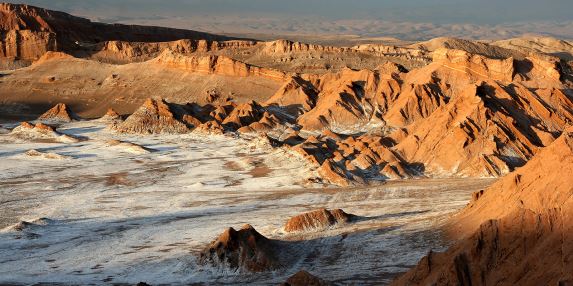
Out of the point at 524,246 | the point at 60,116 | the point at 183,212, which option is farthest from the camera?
the point at 60,116

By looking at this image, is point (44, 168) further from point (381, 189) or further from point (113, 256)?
point (113, 256)

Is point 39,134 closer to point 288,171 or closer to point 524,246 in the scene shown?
point 288,171

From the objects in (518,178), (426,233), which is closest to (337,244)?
(426,233)

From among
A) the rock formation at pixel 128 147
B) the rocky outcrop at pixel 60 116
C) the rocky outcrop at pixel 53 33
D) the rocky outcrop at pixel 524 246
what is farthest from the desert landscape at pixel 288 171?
the rocky outcrop at pixel 53 33

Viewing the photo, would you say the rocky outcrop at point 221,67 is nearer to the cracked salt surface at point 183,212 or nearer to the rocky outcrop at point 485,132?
the cracked salt surface at point 183,212

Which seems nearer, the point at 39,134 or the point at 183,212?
the point at 183,212

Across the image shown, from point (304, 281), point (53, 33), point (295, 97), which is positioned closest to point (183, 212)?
point (304, 281)

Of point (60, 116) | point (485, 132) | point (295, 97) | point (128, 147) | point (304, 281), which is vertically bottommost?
point (60, 116)
